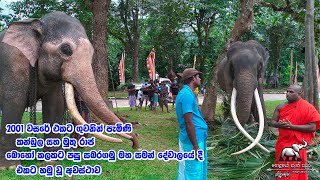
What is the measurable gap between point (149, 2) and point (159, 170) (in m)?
20.6

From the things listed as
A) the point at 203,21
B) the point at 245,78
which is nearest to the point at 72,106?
the point at 245,78

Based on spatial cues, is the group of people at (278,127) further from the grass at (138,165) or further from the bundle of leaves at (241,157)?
the grass at (138,165)

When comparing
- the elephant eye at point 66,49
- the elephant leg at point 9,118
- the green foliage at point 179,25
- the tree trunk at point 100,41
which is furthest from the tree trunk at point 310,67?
the tree trunk at point 100,41

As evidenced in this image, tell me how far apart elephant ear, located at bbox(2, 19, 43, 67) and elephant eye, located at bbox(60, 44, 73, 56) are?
49 cm

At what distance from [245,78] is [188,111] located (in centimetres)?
312

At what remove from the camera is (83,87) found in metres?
5.62

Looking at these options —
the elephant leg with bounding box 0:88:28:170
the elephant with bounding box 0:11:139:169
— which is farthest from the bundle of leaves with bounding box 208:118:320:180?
the elephant leg with bounding box 0:88:28:170

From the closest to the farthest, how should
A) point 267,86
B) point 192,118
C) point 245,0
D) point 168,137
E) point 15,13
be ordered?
1. point 192,118
2. point 168,137
3. point 245,0
4. point 15,13
5. point 267,86

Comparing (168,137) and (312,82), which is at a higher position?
(312,82)

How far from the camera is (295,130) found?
466cm

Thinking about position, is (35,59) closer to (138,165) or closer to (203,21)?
(138,165)

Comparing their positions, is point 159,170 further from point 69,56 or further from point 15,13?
point 15,13

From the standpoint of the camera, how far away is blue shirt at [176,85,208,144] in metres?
4.30

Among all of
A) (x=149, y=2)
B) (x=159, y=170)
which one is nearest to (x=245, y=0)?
(x=159, y=170)
